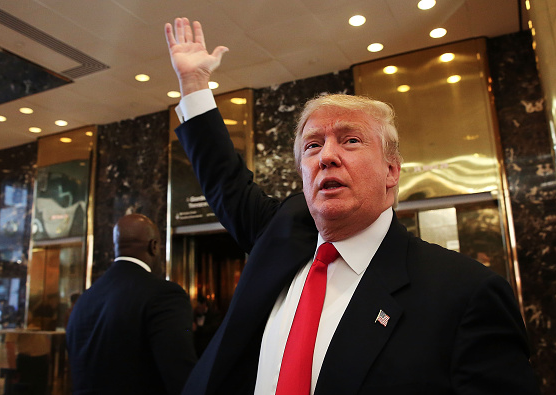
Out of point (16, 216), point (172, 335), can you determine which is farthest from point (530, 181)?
point (16, 216)

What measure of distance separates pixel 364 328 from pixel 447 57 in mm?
4104

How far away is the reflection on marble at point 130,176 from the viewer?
588cm

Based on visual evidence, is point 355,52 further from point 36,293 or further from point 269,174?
point 36,293

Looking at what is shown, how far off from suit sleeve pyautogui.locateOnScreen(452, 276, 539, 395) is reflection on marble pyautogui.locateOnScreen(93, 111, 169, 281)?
500 cm

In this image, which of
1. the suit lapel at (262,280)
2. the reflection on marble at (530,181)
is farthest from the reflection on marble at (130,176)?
A: the suit lapel at (262,280)

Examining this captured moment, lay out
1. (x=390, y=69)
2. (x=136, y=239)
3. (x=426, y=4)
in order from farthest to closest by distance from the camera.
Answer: (x=390, y=69)
(x=426, y=4)
(x=136, y=239)

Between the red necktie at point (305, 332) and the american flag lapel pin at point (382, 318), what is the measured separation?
16 cm

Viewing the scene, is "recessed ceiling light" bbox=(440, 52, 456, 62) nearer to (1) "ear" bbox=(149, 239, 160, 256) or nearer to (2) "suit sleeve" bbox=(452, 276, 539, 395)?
(1) "ear" bbox=(149, 239, 160, 256)

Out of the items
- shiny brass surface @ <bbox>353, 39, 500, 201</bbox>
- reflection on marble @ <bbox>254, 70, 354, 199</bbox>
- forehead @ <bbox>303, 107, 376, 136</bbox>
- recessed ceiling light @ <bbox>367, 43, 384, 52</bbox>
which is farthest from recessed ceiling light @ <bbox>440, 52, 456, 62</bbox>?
forehead @ <bbox>303, 107, 376, 136</bbox>

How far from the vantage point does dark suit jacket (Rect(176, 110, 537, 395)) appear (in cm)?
95

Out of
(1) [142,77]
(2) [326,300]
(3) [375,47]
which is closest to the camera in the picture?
(2) [326,300]

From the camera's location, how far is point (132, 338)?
222 centimetres

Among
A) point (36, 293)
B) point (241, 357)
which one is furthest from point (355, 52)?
point (36, 293)

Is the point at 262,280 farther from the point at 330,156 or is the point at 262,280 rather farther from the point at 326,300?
the point at 330,156
